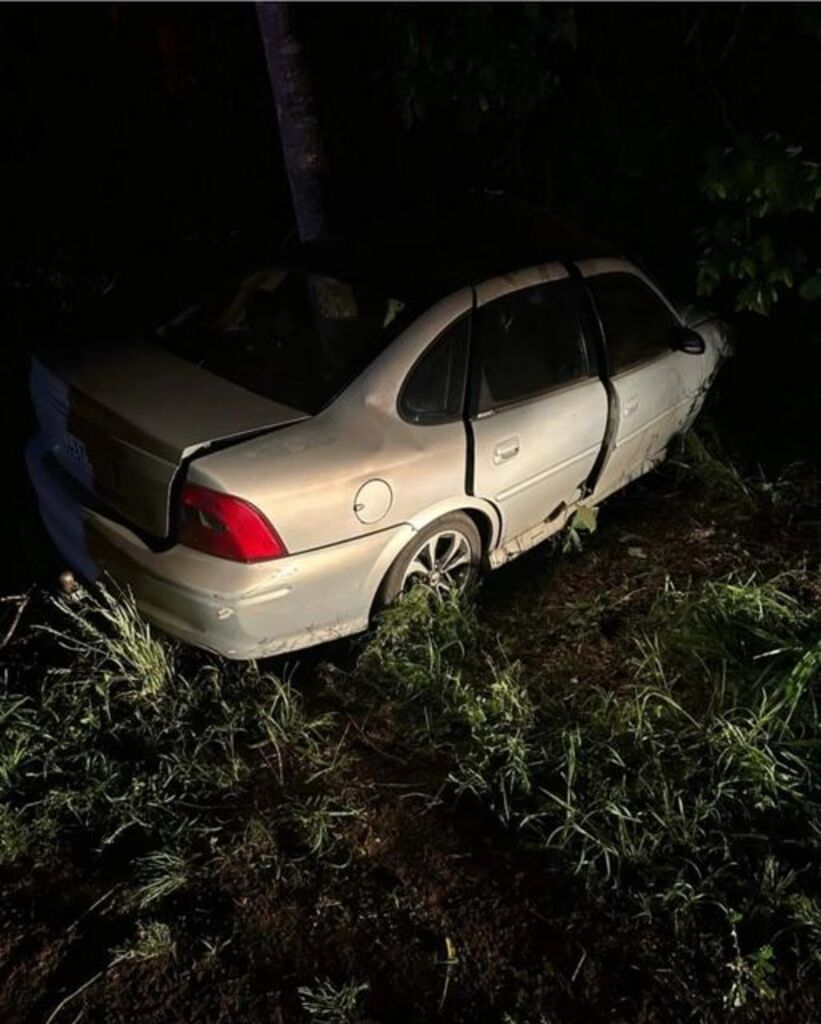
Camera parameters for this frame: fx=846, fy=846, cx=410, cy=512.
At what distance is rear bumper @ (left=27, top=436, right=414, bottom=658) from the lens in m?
2.73

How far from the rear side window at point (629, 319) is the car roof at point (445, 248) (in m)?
0.16

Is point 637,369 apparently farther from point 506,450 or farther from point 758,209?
point 506,450

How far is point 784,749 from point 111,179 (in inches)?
251

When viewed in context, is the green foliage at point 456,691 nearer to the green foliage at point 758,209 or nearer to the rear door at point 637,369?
the rear door at point 637,369

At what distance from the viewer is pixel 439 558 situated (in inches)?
131

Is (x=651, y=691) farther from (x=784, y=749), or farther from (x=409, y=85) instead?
(x=409, y=85)

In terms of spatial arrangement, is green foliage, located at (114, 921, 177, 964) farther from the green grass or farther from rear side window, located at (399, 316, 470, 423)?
rear side window, located at (399, 316, 470, 423)

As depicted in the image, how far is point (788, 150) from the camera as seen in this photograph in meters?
3.42

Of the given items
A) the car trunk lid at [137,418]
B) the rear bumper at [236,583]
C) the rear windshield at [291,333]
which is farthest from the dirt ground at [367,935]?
the rear windshield at [291,333]

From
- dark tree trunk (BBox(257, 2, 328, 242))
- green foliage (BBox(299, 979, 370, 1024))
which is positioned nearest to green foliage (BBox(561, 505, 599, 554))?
dark tree trunk (BBox(257, 2, 328, 242))

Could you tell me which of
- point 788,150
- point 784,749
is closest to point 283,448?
point 784,749

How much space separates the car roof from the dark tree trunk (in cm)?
54

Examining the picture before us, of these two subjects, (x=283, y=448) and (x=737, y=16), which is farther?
(x=737, y=16)

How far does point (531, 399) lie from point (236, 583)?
1381 mm
